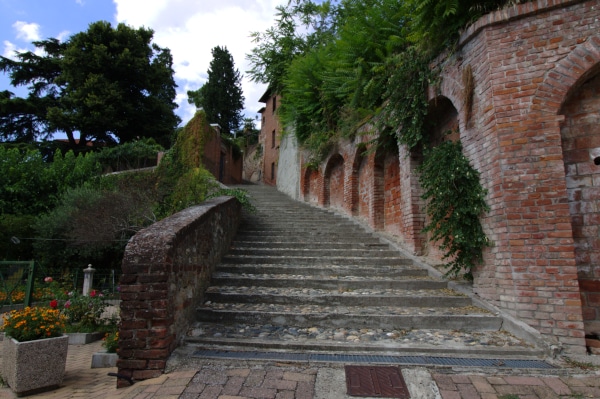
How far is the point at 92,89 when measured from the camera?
20.1 m

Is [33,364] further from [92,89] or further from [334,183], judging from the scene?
[92,89]

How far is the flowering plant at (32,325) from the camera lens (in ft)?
12.2

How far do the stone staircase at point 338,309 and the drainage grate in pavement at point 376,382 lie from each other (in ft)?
1.24

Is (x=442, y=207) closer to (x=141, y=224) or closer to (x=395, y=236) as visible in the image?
(x=395, y=236)

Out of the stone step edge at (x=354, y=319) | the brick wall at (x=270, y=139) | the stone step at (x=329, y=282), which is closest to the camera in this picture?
the stone step edge at (x=354, y=319)

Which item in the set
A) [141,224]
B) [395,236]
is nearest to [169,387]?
[395,236]

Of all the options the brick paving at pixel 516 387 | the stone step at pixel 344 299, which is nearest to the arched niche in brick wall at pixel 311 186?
the stone step at pixel 344 299

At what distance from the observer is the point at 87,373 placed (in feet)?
13.6

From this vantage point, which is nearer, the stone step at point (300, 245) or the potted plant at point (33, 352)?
the potted plant at point (33, 352)

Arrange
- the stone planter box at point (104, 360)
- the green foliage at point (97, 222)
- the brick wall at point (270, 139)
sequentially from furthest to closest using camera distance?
the brick wall at point (270, 139)
the green foliage at point (97, 222)
the stone planter box at point (104, 360)

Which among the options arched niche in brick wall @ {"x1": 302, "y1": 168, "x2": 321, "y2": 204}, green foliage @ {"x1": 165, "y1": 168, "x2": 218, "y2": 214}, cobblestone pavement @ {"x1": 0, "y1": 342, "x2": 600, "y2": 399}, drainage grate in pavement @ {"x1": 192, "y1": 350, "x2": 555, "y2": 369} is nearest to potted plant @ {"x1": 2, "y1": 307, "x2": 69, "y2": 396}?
cobblestone pavement @ {"x1": 0, "y1": 342, "x2": 600, "y2": 399}

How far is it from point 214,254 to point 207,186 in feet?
19.9

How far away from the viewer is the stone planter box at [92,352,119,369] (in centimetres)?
437

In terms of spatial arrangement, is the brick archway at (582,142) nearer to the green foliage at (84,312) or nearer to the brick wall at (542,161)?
the brick wall at (542,161)
